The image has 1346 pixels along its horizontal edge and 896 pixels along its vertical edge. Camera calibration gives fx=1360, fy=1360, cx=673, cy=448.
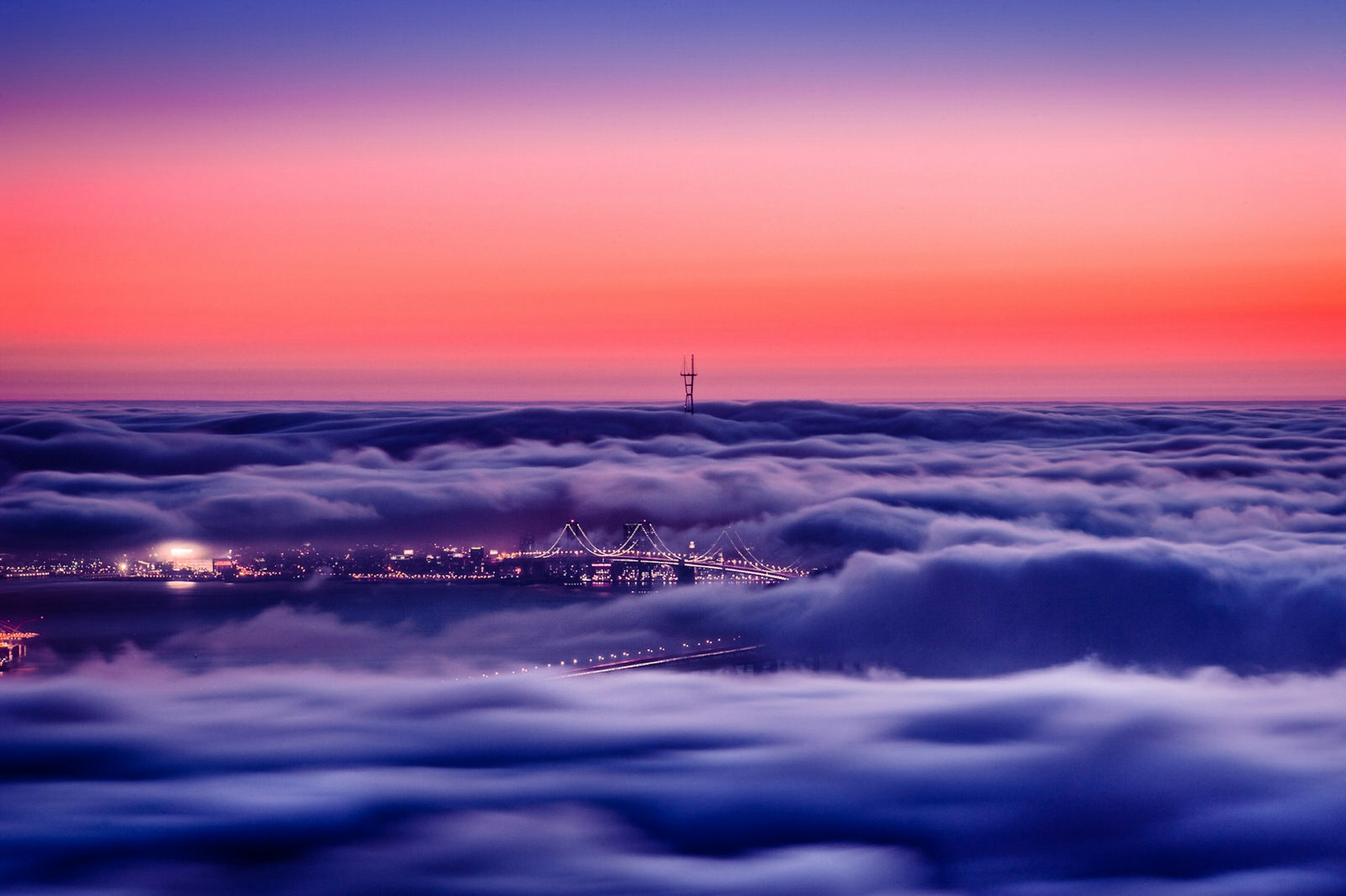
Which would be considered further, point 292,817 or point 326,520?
point 326,520

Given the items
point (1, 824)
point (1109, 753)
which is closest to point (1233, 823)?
point (1109, 753)

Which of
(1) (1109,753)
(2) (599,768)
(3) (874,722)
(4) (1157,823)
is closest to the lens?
(4) (1157,823)

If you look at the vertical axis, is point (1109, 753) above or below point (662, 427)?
below

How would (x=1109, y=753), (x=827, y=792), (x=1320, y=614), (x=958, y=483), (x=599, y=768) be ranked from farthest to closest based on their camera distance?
1. (x=958, y=483)
2. (x=1320, y=614)
3. (x=1109, y=753)
4. (x=599, y=768)
5. (x=827, y=792)

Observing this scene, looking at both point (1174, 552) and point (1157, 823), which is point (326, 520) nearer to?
point (1174, 552)

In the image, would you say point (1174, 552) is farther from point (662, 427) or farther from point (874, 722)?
point (874, 722)

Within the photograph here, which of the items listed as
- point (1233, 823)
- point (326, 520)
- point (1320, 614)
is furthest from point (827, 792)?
point (326, 520)
